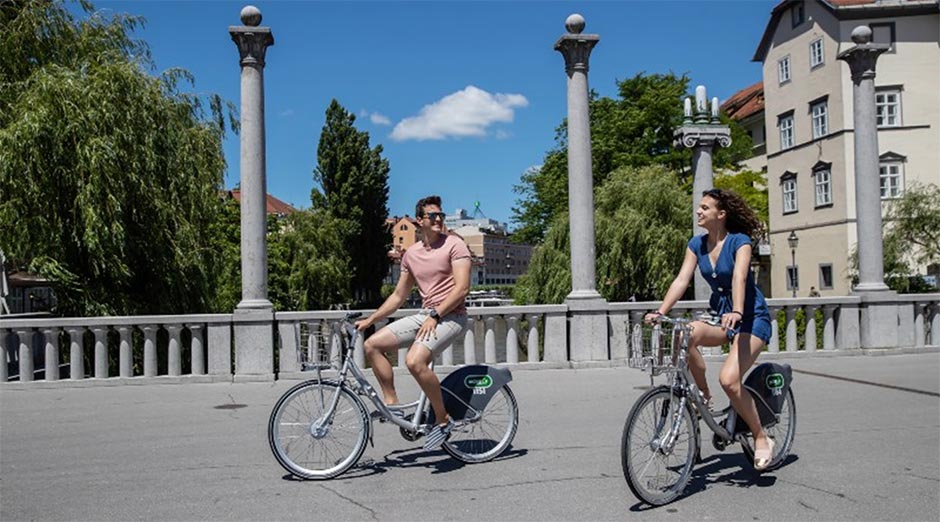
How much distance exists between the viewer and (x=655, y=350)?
490cm

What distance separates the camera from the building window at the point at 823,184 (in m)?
42.0

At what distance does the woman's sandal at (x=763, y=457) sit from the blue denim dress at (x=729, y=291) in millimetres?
702

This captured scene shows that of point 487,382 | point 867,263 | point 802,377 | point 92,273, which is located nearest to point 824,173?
point 867,263

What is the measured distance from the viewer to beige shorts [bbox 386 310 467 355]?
226 inches

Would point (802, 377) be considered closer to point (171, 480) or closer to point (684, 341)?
point (684, 341)

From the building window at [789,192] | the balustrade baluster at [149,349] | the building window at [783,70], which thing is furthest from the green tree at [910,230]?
the balustrade baluster at [149,349]

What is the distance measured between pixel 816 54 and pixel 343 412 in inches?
1687

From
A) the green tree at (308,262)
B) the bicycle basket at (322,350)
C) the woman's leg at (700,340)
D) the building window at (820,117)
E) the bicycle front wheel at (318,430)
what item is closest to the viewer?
the woman's leg at (700,340)

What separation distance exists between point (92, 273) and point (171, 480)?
866 centimetres

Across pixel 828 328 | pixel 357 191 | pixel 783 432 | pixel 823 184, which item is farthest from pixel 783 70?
pixel 783 432

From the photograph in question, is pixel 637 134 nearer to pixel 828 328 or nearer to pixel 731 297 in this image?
pixel 828 328


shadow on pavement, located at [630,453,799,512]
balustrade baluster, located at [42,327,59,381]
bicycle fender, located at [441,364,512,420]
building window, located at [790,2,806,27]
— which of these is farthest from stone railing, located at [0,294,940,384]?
building window, located at [790,2,806,27]

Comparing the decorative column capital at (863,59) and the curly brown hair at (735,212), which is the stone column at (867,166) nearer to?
the decorative column capital at (863,59)

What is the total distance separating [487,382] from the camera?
20.1ft
